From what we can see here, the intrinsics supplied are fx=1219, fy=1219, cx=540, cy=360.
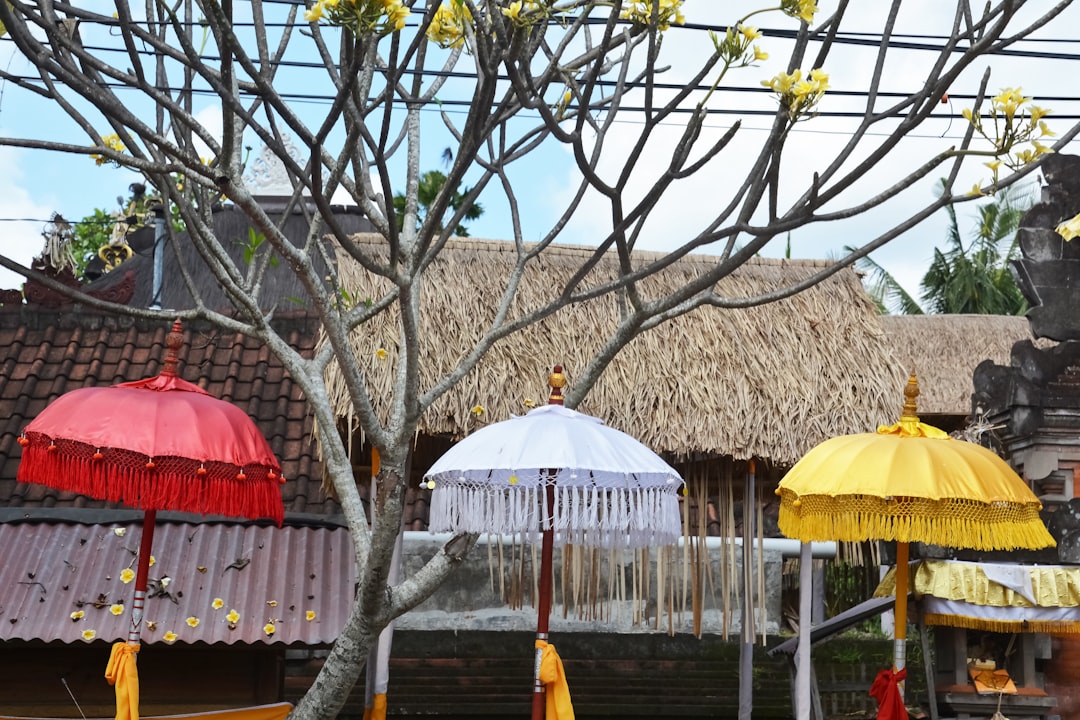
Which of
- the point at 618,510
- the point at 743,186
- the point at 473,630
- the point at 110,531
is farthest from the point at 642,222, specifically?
the point at 473,630

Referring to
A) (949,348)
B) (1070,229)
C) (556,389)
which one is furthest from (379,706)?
(949,348)

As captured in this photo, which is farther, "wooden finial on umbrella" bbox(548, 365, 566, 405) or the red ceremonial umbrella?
"wooden finial on umbrella" bbox(548, 365, 566, 405)

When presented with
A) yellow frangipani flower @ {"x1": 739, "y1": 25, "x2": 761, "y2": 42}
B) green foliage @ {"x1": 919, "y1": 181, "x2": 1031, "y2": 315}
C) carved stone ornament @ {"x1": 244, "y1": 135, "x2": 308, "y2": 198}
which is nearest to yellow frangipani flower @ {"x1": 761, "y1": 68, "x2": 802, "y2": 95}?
yellow frangipani flower @ {"x1": 739, "y1": 25, "x2": 761, "y2": 42}

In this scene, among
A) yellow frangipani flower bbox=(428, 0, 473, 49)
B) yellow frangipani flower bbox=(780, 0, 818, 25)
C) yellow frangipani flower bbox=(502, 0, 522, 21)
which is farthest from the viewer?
yellow frangipani flower bbox=(428, 0, 473, 49)

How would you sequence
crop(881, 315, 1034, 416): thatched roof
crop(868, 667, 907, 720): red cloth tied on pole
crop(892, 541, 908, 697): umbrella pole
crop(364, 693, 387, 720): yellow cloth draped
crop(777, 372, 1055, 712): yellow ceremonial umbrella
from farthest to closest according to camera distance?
1. crop(881, 315, 1034, 416): thatched roof
2. crop(364, 693, 387, 720): yellow cloth draped
3. crop(892, 541, 908, 697): umbrella pole
4. crop(868, 667, 907, 720): red cloth tied on pole
5. crop(777, 372, 1055, 712): yellow ceremonial umbrella

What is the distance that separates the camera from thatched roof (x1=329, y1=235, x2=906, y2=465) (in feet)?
25.5

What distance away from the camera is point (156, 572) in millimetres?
6797

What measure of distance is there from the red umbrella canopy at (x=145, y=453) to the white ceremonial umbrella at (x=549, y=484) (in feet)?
3.00

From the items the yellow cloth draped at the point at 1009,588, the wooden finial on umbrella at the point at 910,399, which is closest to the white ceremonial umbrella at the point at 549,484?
the wooden finial on umbrella at the point at 910,399

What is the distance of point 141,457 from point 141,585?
0.75m

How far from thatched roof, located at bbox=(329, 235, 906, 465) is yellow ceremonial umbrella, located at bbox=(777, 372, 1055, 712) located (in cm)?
166

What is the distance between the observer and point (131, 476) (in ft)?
17.6

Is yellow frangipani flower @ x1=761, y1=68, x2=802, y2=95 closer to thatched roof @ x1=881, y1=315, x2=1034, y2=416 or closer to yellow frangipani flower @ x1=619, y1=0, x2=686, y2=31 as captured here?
yellow frangipani flower @ x1=619, y1=0, x2=686, y2=31

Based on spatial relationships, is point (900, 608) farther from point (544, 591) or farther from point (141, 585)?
point (141, 585)
